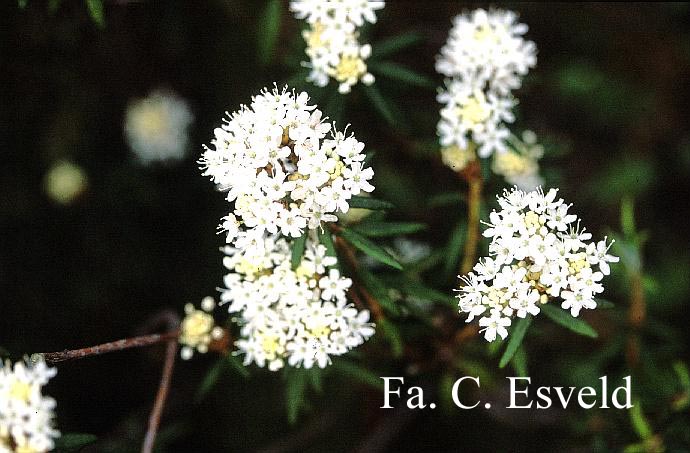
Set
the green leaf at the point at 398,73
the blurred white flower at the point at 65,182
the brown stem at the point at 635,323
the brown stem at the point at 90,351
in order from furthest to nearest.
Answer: the blurred white flower at the point at 65,182 < the brown stem at the point at 635,323 < the green leaf at the point at 398,73 < the brown stem at the point at 90,351

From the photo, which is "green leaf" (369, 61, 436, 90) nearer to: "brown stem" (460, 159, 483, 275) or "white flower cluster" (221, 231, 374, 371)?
"brown stem" (460, 159, 483, 275)

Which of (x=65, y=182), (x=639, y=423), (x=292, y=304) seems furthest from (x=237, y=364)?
(x=65, y=182)

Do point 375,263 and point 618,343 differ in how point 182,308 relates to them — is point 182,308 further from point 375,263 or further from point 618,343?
point 618,343

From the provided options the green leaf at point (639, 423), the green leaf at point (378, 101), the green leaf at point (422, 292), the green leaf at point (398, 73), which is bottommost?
the green leaf at point (639, 423)

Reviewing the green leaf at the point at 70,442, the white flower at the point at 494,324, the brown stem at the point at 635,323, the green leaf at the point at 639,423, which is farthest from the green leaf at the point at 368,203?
the brown stem at the point at 635,323

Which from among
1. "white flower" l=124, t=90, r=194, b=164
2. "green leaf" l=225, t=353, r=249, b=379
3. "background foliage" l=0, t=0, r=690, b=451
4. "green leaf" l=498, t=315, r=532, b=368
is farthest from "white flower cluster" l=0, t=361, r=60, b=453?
"white flower" l=124, t=90, r=194, b=164

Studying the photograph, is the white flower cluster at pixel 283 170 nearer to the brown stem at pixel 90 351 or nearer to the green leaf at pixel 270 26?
the brown stem at pixel 90 351

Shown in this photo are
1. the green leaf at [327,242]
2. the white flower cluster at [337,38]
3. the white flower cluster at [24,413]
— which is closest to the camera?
the white flower cluster at [24,413]

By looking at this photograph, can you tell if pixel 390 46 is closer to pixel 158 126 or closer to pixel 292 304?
pixel 292 304
